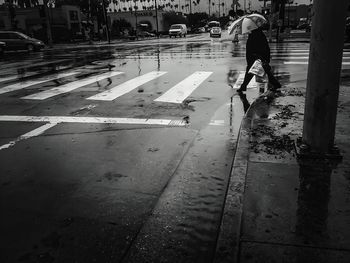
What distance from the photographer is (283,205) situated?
369 cm

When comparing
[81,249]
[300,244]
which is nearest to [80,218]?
[81,249]

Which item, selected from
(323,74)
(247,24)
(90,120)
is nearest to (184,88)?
(247,24)

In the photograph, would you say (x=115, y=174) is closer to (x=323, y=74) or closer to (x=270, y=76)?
(x=323, y=74)

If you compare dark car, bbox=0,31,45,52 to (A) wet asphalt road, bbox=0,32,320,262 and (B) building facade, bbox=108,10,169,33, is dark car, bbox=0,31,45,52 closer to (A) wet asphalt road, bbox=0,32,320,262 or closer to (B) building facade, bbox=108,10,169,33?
(A) wet asphalt road, bbox=0,32,320,262

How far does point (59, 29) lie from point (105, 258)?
5883cm

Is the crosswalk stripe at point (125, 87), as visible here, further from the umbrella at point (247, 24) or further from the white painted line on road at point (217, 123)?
the umbrella at point (247, 24)

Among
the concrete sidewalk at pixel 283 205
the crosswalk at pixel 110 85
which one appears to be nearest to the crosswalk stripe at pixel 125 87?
the crosswalk at pixel 110 85

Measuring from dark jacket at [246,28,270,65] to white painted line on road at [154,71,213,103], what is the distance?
73.5 inches

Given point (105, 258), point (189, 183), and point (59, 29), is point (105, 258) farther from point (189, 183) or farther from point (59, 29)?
point (59, 29)

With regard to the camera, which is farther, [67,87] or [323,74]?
[67,87]

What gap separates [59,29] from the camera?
5669cm

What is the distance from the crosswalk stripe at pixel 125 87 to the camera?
31.3 ft

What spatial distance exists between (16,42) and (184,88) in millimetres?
25864

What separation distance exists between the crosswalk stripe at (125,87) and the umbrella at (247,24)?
339 cm
